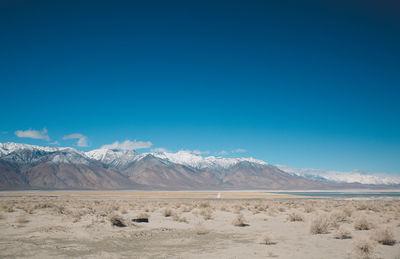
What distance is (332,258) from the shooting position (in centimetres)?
1176

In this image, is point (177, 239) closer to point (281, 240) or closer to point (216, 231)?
point (216, 231)

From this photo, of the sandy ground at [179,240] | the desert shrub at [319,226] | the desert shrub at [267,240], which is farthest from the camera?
the desert shrub at [319,226]

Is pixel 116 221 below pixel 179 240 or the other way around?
the other way around

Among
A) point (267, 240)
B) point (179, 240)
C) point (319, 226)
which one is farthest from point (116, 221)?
point (319, 226)

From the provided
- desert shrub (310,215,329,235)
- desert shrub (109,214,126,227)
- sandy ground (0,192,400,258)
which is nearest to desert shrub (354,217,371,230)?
sandy ground (0,192,400,258)

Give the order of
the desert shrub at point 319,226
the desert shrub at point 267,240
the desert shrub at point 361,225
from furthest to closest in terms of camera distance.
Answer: the desert shrub at point 361,225
the desert shrub at point 319,226
the desert shrub at point 267,240

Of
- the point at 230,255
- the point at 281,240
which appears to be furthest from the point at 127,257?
the point at 281,240

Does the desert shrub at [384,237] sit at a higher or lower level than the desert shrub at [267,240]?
higher

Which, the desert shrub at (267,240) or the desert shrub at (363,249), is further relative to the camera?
the desert shrub at (267,240)

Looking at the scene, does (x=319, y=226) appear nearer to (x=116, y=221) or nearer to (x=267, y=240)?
(x=267, y=240)

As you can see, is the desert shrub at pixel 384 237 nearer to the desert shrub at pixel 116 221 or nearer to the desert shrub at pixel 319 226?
the desert shrub at pixel 319 226

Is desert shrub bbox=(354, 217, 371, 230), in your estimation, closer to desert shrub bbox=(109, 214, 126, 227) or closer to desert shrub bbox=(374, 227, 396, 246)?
desert shrub bbox=(374, 227, 396, 246)

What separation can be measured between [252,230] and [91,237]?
9.27 m

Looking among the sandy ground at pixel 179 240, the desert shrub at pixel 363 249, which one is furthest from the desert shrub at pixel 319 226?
the desert shrub at pixel 363 249
